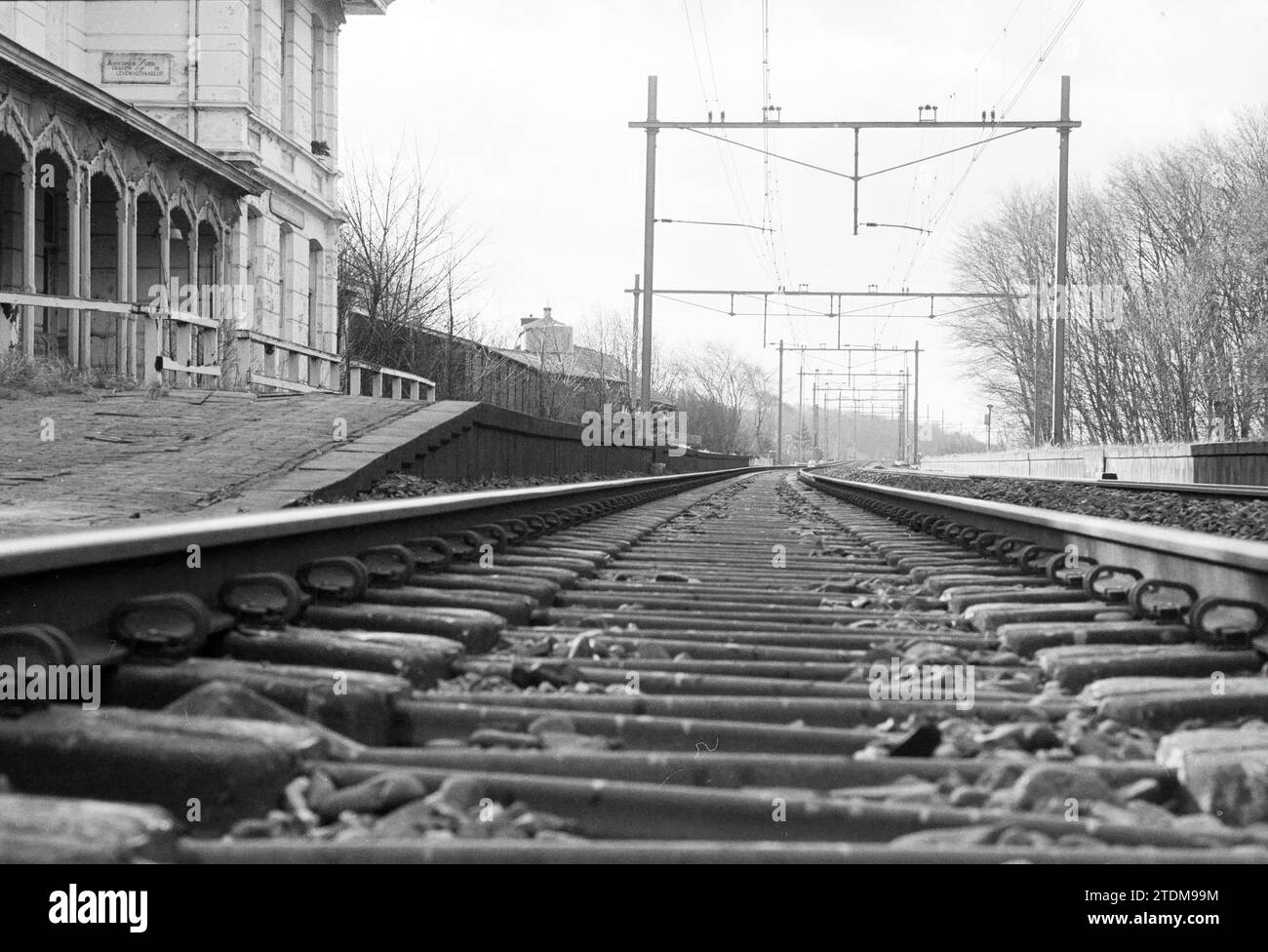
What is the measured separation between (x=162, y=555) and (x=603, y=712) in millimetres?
1025

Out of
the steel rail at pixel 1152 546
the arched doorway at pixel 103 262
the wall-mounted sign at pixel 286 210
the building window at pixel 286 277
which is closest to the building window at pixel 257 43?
the wall-mounted sign at pixel 286 210

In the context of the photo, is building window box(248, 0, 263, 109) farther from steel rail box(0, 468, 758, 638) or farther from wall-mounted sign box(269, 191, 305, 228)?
steel rail box(0, 468, 758, 638)

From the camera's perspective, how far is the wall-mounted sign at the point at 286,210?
2088 centimetres

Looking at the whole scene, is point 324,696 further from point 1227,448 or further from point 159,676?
point 1227,448

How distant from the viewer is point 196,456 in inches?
318

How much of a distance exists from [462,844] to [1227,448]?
17216mm

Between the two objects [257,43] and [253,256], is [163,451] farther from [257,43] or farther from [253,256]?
[257,43]

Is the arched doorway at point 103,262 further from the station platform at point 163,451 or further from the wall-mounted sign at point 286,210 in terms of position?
the station platform at point 163,451

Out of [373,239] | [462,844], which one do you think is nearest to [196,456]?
[462,844]

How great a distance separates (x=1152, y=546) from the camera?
11.3ft

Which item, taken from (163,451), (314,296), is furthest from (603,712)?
(314,296)

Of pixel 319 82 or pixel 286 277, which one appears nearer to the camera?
pixel 286 277

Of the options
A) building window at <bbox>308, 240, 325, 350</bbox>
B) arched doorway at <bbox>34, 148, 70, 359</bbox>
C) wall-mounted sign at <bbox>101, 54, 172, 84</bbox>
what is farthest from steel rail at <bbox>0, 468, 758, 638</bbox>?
building window at <bbox>308, 240, 325, 350</bbox>
